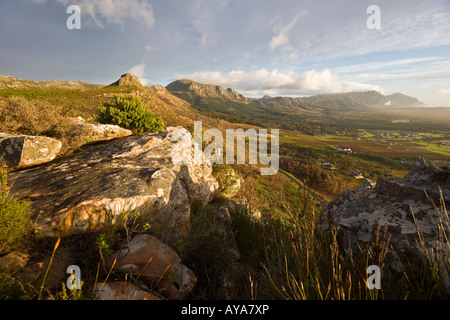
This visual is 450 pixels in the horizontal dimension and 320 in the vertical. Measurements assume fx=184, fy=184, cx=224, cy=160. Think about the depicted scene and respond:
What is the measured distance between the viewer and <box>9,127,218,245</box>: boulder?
339 centimetres

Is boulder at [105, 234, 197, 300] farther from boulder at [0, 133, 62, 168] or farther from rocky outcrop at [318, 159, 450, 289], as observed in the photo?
boulder at [0, 133, 62, 168]

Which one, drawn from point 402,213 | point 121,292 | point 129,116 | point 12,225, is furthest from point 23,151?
point 402,213

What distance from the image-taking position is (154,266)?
2.65 meters

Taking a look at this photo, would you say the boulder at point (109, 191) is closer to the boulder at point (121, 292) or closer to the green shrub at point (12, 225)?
the green shrub at point (12, 225)

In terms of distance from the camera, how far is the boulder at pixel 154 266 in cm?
251

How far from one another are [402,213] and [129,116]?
585 inches

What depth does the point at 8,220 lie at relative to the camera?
2703mm

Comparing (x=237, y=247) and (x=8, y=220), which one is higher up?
(x=8, y=220)

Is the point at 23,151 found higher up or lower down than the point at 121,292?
higher up

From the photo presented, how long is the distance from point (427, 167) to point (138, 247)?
593cm

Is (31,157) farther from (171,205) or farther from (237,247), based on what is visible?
Result: (237,247)

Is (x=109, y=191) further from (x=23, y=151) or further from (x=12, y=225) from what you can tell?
→ (x=23, y=151)

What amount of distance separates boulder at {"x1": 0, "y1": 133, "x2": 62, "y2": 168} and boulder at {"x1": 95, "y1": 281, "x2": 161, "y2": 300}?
6613 mm
